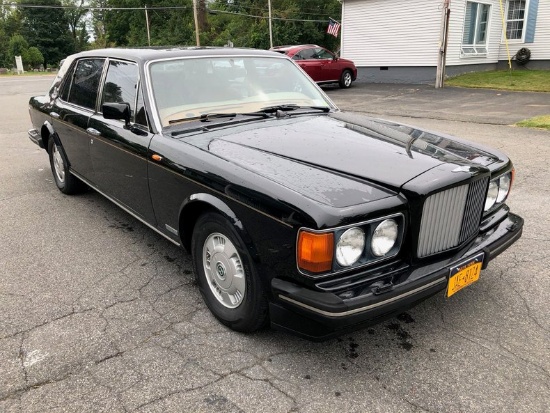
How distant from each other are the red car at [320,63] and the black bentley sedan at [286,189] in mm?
13223

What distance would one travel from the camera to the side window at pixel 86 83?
14.6 ft

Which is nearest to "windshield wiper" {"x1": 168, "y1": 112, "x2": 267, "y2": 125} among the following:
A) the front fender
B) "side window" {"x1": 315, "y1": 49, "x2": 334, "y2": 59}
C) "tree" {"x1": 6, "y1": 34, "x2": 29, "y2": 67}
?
the front fender

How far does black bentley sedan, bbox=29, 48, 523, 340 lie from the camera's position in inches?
91.1

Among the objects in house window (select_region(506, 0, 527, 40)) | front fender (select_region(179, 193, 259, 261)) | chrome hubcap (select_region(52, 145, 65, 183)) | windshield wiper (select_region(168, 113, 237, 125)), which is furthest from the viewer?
house window (select_region(506, 0, 527, 40))

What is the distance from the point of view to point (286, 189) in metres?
2.39

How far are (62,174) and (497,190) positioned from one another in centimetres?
473

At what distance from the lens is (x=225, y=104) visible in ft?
11.9

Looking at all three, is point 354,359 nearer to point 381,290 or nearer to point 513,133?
point 381,290

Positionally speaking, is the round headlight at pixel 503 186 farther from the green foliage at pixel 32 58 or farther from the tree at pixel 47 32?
the tree at pixel 47 32

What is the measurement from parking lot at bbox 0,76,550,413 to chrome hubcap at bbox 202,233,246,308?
21 centimetres

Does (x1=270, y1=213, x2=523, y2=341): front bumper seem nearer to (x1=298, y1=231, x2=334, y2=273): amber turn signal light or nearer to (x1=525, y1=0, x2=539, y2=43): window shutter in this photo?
(x1=298, y1=231, x2=334, y2=273): amber turn signal light

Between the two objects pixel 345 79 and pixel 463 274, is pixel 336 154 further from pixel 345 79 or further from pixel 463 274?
pixel 345 79

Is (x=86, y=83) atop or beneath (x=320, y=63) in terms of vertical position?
atop

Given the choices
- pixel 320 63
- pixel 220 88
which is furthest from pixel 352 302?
pixel 320 63
